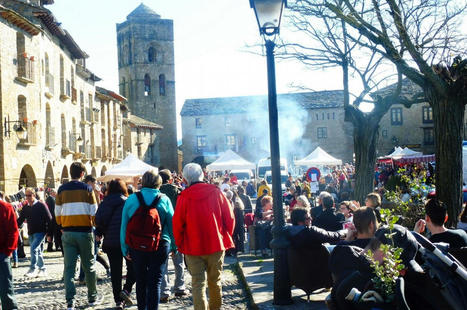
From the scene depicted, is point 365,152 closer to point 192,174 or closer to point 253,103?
point 192,174

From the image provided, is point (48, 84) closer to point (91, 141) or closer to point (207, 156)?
point (91, 141)

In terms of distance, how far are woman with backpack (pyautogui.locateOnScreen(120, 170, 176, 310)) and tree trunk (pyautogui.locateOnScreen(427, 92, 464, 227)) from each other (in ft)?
14.4

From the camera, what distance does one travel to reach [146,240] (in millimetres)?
6406

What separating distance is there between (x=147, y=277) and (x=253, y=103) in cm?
7327

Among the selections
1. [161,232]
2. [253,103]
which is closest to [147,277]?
[161,232]

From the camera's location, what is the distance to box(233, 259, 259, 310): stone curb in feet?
24.7

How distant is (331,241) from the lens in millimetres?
7449

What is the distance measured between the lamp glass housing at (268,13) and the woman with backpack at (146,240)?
7.70 ft

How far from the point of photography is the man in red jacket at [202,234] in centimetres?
619

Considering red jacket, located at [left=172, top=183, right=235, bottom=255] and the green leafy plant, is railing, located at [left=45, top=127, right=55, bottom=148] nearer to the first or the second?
red jacket, located at [left=172, top=183, right=235, bottom=255]

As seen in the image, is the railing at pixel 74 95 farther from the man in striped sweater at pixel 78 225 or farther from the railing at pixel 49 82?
the man in striped sweater at pixel 78 225

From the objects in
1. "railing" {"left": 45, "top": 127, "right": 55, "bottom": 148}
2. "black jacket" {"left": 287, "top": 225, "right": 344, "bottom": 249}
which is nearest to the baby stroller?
"black jacket" {"left": 287, "top": 225, "right": 344, "bottom": 249}

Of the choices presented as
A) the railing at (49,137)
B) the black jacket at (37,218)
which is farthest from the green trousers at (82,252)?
the railing at (49,137)

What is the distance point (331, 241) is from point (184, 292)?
2431 millimetres
